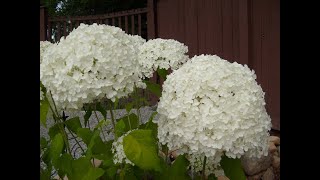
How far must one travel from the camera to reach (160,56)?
1988mm

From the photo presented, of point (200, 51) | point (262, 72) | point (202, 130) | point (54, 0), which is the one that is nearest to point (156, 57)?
point (202, 130)

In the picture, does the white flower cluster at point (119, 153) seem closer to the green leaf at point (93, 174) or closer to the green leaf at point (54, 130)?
the green leaf at point (93, 174)

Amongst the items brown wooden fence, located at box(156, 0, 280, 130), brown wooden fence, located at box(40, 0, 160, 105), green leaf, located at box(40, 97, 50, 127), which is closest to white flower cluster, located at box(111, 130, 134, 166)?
green leaf, located at box(40, 97, 50, 127)

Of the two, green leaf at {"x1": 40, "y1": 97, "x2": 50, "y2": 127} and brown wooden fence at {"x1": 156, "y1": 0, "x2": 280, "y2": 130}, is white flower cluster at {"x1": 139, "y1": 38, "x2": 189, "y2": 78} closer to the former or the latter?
green leaf at {"x1": 40, "y1": 97, "x2": 50, "y2": 127}

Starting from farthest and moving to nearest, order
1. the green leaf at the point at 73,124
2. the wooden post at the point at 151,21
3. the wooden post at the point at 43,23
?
1. the wooden post at the point at 43,23
2. the wooden post at the point at 151,21
3. the green leaf at the point at 73,124

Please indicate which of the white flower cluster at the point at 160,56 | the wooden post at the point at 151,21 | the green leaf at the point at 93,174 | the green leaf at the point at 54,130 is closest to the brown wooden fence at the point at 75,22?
the wooden post at the point at 151,21

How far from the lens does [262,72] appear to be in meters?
4.82

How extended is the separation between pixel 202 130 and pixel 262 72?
3797 millimetres

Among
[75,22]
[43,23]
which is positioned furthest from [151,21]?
[43,23]

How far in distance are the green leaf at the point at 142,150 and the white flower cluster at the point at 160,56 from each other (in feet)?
2.45

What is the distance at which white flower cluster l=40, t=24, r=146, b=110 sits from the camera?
1.20 metres

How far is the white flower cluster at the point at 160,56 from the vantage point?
198 centimetres

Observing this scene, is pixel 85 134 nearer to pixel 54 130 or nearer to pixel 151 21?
pixel 54 130
